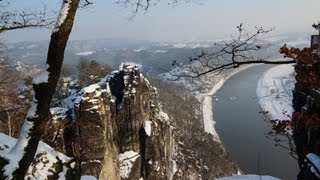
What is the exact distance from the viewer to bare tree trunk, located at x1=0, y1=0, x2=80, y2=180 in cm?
564

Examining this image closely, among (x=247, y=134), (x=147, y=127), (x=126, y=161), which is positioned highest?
(x=147, y=127)

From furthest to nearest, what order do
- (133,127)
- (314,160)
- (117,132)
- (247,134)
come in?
1. (247,134)
2. (133,127)
3. (117,132)
4. (314,160)

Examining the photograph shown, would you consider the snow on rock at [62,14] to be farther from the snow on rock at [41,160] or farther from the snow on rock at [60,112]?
the snow on rock at [60,112]

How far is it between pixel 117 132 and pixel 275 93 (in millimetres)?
115886

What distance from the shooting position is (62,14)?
566 centimetres

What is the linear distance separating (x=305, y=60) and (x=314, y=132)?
30.3 ft

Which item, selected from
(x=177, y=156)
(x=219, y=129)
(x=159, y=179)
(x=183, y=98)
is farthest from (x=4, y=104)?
(x=183, y=98)

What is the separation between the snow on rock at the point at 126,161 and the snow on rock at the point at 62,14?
85.6ft

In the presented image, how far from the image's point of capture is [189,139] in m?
94.6

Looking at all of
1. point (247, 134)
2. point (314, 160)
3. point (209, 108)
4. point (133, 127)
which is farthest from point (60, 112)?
point (209, 108)

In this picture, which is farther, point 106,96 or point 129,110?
point 129,110

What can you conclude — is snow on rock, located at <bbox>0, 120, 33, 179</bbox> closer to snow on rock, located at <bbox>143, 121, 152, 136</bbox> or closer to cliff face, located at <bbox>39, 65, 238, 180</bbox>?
cliff face, located at <bbox>39, 65, 238, 180</bbox>

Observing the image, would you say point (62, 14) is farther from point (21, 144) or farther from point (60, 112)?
point (60, 112)

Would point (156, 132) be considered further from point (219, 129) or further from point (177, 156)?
point (219, 129)
